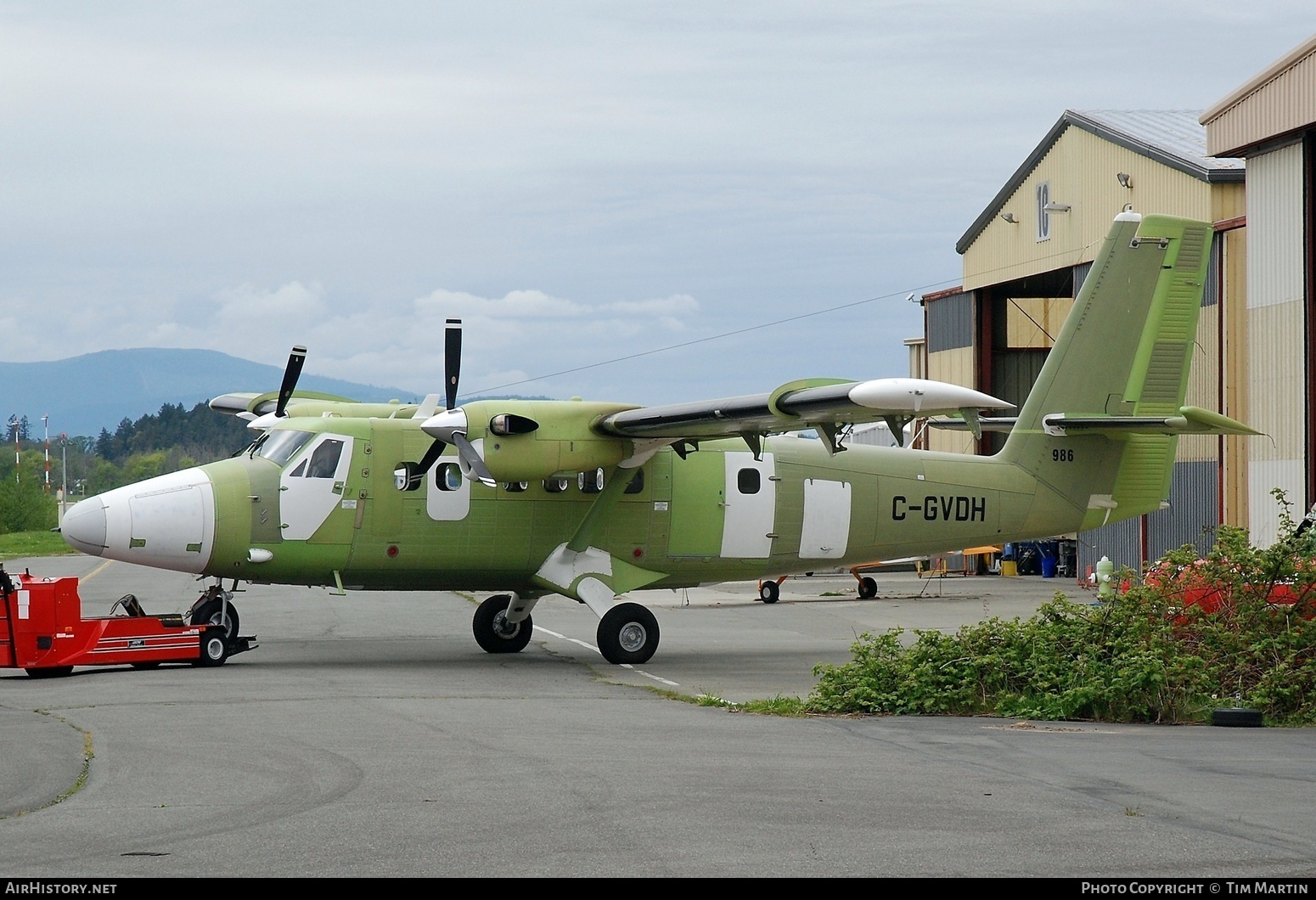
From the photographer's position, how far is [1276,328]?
22.0 metres

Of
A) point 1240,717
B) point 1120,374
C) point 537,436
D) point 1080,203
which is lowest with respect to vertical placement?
point 1240,717

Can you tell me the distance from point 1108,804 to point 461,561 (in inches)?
411

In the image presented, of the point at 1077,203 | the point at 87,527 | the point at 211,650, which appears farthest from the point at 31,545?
the point at 211,650

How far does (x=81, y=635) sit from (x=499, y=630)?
18.4 feet

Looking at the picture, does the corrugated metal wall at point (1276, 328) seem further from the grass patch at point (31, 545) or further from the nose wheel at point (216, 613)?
the grass patch at point (31, 545)

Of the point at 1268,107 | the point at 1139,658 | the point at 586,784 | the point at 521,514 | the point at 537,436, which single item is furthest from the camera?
the point at 1268,107

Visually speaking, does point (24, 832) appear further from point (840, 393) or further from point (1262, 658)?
point (1262, 658)

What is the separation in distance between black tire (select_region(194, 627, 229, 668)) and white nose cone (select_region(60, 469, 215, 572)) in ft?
2.56

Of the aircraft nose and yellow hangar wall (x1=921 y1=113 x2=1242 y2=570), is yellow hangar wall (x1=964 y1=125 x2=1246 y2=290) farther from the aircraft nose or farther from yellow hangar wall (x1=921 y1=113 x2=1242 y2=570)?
the aircraft nose

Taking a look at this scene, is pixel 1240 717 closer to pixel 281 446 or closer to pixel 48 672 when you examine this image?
pixel 281 446

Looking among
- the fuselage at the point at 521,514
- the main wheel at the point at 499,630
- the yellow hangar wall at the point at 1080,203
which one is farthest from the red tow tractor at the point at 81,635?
the yellow hangar wall at the point at 1080,203

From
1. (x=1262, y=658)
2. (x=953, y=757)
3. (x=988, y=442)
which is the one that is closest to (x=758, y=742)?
(x=953, y=757)

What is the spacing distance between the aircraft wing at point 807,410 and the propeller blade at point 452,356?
2337mm

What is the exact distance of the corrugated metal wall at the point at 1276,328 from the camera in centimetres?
2138
